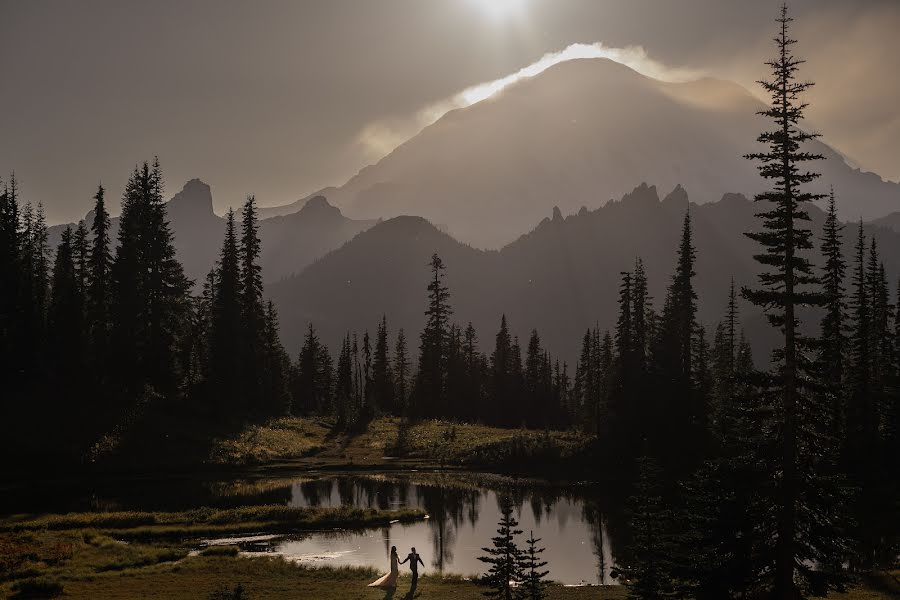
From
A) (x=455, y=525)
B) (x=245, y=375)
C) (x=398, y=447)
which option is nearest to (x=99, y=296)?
(x=245, y=375)

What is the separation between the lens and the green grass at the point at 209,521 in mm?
41750

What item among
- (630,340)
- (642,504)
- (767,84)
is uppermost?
(767,84)

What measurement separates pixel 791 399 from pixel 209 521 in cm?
3419

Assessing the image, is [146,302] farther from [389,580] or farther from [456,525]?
[389,580]

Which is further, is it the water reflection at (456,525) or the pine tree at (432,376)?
the pine tree at (432,376)

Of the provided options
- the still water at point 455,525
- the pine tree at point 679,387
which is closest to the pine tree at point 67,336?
the still water at point 455,525

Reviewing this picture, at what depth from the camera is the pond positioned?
39.5 m

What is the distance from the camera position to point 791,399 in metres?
24.7

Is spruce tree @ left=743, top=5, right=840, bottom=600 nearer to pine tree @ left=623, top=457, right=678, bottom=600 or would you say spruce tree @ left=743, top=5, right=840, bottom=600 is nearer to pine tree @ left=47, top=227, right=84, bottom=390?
pine tree @ left=623, top=457, right=678, bottom=600

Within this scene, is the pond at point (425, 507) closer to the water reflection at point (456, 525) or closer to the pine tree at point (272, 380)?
the water reflection at point (456, 525)

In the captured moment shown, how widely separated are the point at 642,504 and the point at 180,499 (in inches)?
1460

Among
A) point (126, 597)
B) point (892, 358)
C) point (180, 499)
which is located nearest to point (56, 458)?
point (180, 499)

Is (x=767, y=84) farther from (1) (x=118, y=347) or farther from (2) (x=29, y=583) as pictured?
(1) (x=118, y=347)

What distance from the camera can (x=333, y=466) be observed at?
67562 millimetres
